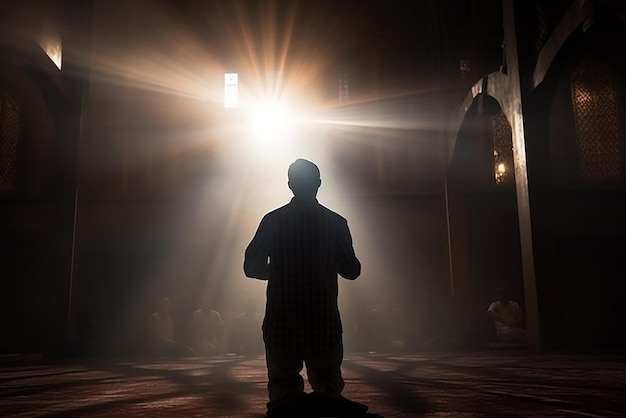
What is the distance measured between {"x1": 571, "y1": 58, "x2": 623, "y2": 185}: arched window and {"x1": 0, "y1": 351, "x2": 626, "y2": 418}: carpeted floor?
6.91 meters

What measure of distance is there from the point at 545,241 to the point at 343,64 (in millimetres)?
7138

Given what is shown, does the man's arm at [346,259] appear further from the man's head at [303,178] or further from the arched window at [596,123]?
the arched window at [596,123]

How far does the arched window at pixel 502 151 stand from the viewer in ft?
40.2

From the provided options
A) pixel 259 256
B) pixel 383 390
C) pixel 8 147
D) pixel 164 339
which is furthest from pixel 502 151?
pixel 259 256

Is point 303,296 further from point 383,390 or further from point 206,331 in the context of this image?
point 206,331

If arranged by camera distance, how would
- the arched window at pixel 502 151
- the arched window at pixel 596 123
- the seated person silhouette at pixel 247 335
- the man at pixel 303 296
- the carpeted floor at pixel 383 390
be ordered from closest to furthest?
the man at pixel 303 296 < the carpeted floor at pixel 383 390 < the seated person silhouette at pixel 247 335 < the arched window at pixel 596 123 < the arched window at pixel 502 151

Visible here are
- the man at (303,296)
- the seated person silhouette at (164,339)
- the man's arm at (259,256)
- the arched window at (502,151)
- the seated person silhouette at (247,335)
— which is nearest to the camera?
the man at (303,296)

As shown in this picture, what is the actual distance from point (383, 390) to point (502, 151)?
9371 mm

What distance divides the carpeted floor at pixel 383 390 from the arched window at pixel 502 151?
256 inches

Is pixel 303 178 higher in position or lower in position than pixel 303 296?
higher

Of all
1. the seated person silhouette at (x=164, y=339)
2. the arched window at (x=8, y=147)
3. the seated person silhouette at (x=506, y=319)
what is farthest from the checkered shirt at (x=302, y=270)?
the arched window at (x=8, y=147)

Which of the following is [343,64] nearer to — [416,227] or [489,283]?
[416,227]

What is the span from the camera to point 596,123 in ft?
40.1

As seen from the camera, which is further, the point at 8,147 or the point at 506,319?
the point at 8,147
